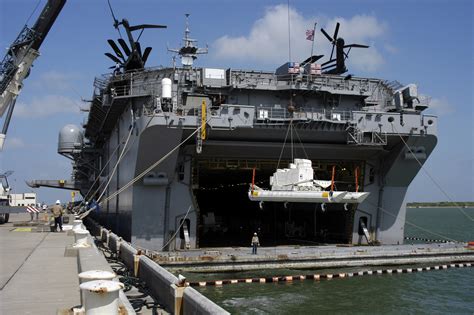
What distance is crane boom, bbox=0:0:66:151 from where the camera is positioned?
24.4m

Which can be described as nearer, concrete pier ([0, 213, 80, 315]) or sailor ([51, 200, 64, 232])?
concrete pier ([0, 213, 80, 315])

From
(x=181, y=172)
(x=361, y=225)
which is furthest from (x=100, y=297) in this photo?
(x=361, y=225)

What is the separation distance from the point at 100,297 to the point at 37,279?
5.12m

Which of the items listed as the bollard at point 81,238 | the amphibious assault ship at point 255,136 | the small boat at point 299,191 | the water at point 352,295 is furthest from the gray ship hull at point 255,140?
the bollard at point 81,238

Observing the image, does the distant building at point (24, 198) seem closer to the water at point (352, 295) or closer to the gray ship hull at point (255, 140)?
the gray ship hull at point (255, 140)

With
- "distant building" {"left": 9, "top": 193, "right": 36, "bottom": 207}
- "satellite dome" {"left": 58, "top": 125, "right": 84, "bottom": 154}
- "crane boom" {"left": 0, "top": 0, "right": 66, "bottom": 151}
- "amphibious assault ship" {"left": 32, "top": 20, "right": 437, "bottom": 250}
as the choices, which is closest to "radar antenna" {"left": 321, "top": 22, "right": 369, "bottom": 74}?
"amphibious assault ship" {"left": 32, "top": 20, "right": 437, "bottom": 250}

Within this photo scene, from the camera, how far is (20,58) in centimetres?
2500

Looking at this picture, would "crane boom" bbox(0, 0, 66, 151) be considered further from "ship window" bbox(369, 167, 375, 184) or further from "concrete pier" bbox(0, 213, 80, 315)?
"ship window" bbox(369, 167, 375, 184)

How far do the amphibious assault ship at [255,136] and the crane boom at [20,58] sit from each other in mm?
3645

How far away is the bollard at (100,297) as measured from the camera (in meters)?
5.12

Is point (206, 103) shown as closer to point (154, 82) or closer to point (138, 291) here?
point (154, 82)

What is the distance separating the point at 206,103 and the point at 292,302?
9.70 m

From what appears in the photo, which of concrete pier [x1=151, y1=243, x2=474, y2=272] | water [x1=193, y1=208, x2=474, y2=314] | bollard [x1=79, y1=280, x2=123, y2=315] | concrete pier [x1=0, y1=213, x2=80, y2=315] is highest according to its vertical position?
bollard [x1=79, y1=280, x2=123, y2=315]

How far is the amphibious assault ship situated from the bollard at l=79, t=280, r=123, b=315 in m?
14.3
